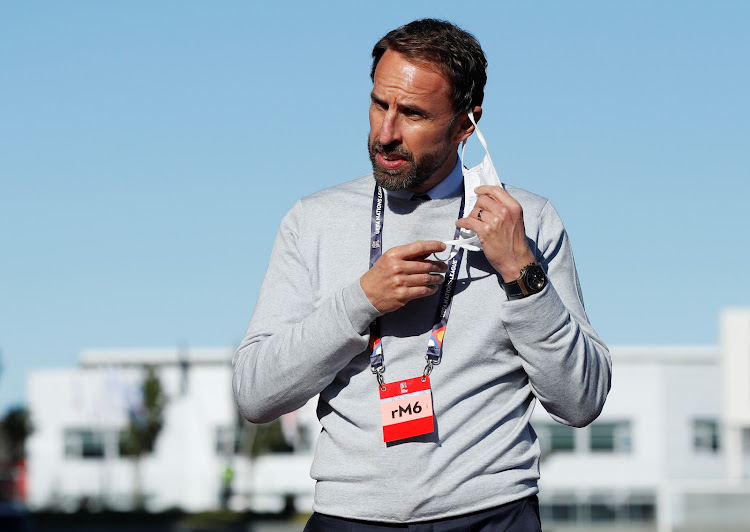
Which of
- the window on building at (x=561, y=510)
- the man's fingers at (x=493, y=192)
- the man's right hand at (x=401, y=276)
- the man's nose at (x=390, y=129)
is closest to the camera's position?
the man's right hand at (x=401, y=276)

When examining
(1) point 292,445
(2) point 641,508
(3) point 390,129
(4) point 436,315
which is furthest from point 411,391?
(1) point 292,445

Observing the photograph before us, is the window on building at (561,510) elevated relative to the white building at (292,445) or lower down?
lower down

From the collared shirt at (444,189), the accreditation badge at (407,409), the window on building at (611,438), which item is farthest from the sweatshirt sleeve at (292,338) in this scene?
the window on building at (611,438)

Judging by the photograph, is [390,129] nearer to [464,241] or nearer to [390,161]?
[390,161]

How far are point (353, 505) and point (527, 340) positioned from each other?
55cm

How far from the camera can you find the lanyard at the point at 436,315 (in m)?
2.65

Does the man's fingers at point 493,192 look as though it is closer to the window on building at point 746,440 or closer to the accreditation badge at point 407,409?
the accreditation badge at point 407,409

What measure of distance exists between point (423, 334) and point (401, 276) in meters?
0.23

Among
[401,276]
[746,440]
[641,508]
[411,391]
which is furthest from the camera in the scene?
[641,508]

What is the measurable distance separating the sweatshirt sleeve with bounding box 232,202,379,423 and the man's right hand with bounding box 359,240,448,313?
3 cm

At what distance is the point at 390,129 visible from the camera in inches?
108

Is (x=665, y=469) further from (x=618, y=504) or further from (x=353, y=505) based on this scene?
(x=353, y=505)

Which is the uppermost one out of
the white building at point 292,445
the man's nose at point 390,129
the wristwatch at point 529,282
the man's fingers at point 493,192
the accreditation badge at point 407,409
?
the man's nose at point 390,129

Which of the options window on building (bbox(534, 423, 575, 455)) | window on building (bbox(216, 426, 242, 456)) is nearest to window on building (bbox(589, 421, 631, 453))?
window on building (bbox(534, 423, 575, 455))
